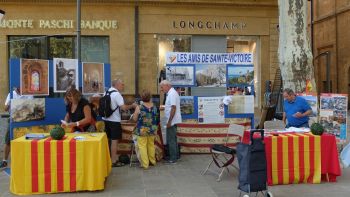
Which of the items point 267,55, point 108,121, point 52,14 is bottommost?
point 108,121

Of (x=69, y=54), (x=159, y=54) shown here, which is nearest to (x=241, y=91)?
(x=159, y=54)

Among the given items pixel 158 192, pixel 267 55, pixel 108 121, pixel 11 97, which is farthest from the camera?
pixel 267 55

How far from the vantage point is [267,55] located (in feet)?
62.5

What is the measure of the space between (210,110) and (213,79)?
0.76m

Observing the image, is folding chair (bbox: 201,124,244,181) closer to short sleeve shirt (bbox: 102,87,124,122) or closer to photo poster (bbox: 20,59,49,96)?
Result: short sleeve shirt (bbox: 102,87,124,122)

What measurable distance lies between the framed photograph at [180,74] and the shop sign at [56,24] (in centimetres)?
842

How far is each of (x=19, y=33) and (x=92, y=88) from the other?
9.45 metres

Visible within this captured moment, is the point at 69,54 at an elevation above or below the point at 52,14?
below

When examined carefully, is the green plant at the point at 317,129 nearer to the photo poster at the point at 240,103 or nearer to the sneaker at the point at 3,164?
the photo poster at the point at 240,103

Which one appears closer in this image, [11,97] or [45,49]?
[11,97]

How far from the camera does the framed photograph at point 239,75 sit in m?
10.6

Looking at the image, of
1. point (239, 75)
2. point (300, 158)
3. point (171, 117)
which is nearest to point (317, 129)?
point (300, 158)

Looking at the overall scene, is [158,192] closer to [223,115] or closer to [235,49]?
[223,115]

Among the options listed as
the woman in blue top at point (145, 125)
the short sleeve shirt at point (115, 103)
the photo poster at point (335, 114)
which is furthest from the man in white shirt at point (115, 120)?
the photo poster at point (335, 114)
